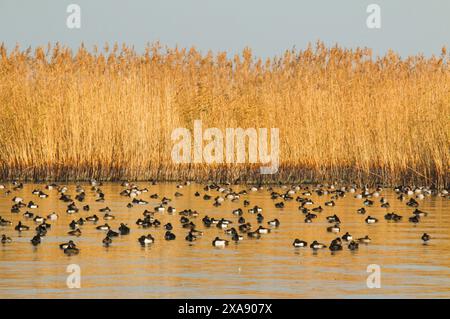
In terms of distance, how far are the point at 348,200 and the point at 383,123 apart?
11.0ft

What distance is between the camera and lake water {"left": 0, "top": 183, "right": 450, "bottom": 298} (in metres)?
11.1

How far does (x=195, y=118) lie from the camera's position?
2572cm

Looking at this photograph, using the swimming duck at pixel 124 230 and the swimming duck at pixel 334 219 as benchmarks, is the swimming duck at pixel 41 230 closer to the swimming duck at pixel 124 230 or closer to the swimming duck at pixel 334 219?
the swimming duck at pixel 124 230

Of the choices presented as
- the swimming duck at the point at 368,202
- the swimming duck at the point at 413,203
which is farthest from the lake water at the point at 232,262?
the swimming duck at the point at 368,202

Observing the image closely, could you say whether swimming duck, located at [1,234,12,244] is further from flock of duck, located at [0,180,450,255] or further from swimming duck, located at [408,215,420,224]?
swimming duck, located at [408,215,420,224]

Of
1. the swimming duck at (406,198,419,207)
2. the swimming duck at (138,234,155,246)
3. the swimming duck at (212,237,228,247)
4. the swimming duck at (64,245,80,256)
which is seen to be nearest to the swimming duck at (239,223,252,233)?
the swimming duck at (212,237,228,247)

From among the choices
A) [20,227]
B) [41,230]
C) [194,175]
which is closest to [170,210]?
[20,227]

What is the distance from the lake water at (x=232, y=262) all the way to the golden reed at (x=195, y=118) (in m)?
4.98

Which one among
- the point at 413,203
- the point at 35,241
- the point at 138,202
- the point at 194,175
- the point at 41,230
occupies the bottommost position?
the point at 35,241

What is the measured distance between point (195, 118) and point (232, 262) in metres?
12.9

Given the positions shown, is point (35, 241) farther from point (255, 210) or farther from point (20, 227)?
point (255, 210)

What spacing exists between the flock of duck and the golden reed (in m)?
0.77

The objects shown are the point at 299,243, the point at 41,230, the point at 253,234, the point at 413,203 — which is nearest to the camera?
the point at 299,243

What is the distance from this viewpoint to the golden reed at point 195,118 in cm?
2386
